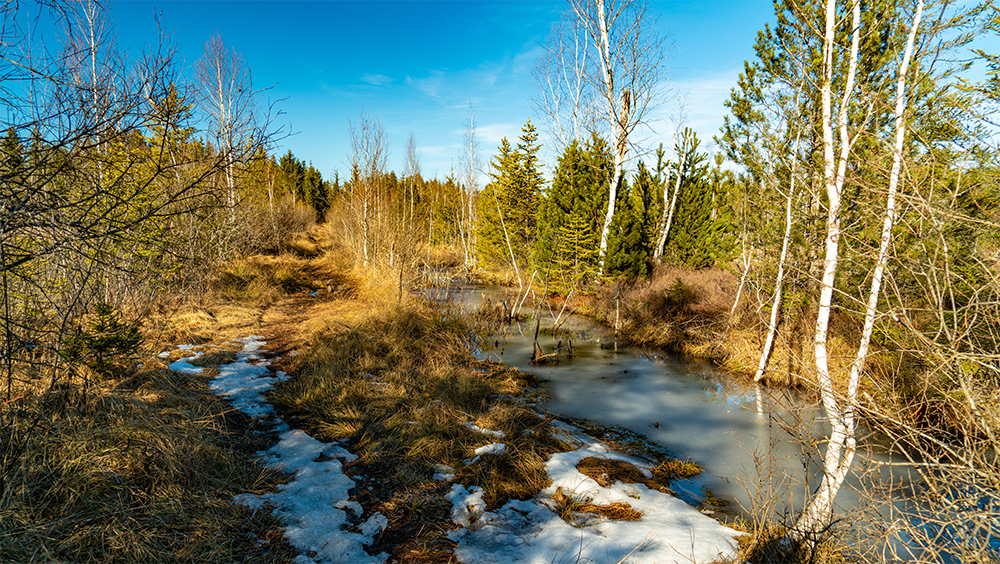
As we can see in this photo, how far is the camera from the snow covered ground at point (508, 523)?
3279 millimetres

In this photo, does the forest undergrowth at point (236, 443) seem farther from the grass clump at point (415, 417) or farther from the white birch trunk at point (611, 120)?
Result: the white birch trunk at point (611, 120)

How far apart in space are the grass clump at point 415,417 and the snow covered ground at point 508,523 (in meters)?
0.15

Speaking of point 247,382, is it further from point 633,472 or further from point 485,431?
point 633,472

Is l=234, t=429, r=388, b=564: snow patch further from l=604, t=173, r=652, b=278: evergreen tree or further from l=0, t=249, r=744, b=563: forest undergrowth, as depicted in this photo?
l=604, t=173, r=652, b=278: evergreen tree

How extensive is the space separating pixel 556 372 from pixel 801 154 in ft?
18.6

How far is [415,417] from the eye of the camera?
A: 218 inches

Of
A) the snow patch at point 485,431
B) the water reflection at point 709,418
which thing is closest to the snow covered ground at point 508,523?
the snow patch at point 485,431

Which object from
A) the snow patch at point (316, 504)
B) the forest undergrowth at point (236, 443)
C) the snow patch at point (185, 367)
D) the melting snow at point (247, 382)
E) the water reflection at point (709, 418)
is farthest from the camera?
the snow patch at point (185, 367)

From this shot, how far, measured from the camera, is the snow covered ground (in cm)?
328

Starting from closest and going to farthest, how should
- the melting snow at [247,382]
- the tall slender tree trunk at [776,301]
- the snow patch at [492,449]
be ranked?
the snow patch at [492,449], the melting snow at [247,382], the tall slender tree trunk at [776,301]

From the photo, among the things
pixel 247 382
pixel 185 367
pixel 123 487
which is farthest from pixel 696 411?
pixel 185 367

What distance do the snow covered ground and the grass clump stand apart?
148 millimetres

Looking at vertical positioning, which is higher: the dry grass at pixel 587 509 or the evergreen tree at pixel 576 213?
the evergreen tree at pixel 576 213

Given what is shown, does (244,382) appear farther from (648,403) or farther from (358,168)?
(358,168)
